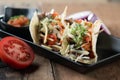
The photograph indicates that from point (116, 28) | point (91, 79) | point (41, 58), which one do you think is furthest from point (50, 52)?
point (116, 28)

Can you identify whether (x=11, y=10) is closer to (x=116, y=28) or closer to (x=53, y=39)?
(x=53, y=39)

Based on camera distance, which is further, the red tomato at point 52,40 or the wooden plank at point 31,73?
the red tomato at point 52,40

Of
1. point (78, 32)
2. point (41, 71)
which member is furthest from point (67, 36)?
point (41, 71)

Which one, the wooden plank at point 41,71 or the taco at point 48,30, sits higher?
the taco at point 48,30

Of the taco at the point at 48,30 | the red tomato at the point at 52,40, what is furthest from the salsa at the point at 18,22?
the red tomato at the point at 52,40

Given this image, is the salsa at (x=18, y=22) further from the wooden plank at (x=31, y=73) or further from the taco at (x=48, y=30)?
the wooden plank at (x=31, y=73)
